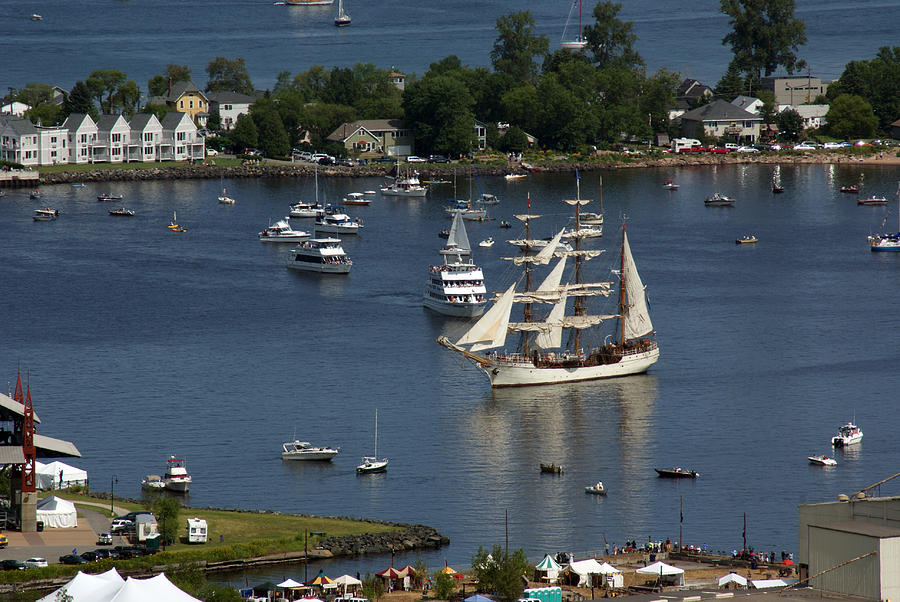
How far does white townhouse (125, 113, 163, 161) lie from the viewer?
464 ft

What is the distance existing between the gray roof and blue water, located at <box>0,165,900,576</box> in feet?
→ 145

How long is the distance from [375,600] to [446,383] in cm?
2763

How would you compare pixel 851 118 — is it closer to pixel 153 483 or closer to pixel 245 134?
pixel 245 134

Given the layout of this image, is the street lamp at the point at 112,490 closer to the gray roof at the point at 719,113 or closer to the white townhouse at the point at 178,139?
the white townhouse at the point at 178,139

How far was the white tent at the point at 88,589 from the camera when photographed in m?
35.3

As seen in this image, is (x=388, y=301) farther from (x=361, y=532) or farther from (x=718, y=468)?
(x=361, y=532)

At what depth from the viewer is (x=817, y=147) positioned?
152 meters

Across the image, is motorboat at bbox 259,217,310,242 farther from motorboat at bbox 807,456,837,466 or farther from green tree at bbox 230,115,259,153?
motorboat at bbox 807,456,837,466

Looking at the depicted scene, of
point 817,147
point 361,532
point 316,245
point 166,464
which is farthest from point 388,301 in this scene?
point 817,147

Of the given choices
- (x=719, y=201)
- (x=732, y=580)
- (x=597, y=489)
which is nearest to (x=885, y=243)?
(x=719, y=201)

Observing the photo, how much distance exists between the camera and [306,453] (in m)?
55.4

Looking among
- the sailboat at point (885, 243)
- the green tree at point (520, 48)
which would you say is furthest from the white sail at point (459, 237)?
the green tree at point (520, 48)

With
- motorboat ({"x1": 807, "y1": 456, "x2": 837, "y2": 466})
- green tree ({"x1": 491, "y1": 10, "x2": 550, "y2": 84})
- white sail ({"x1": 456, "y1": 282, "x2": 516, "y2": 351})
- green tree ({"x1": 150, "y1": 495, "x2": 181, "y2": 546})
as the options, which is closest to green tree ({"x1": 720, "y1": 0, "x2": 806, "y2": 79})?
green tree ({"x1": 491, "y1": 10, "x2": 550, "y2": 84})

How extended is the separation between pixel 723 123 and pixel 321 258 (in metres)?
72.5
